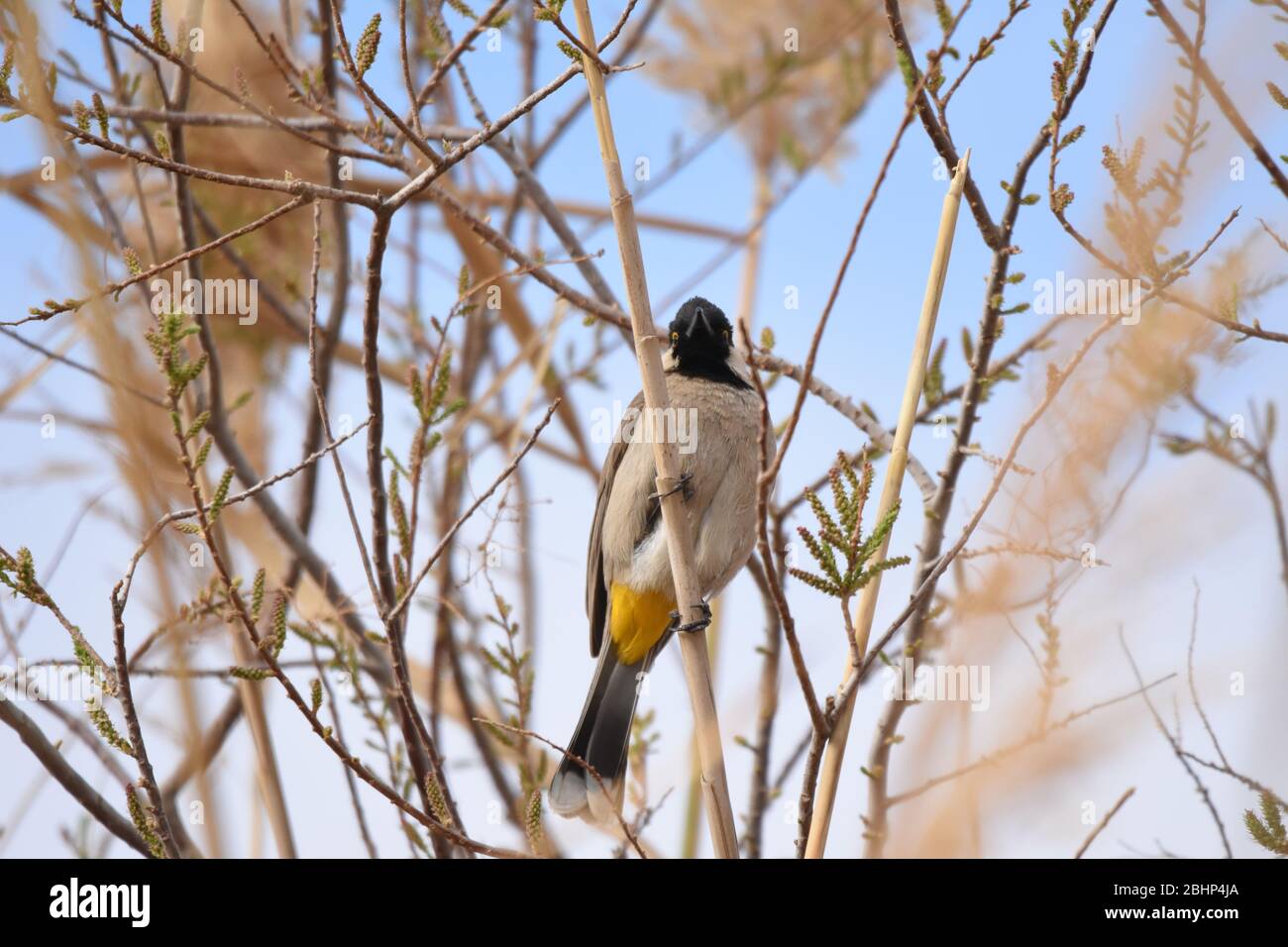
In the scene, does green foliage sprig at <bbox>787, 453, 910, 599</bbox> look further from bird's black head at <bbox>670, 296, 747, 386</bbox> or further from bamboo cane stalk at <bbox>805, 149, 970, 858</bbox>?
bird's black head at <bbox>670, 296, 747, 386</bbox>

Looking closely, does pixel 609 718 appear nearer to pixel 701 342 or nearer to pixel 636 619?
pixel 636 619

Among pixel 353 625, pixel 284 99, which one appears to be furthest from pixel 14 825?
pixel 284 99

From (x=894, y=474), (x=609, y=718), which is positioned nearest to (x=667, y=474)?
(x=894, y=474)

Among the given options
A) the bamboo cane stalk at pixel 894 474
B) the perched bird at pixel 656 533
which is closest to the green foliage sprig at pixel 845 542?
the bamboo cane stalk at pixel 894 474

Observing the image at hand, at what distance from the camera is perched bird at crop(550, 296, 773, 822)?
3406 millimetres

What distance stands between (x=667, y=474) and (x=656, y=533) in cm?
135

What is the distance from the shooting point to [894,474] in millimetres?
1788

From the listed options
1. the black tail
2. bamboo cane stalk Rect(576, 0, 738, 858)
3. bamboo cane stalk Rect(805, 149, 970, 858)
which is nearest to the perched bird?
the black tail

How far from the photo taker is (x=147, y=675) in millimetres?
2740

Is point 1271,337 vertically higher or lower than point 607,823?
higher
